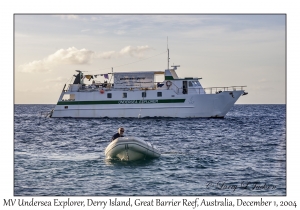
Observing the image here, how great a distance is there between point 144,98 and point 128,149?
27.4 meters

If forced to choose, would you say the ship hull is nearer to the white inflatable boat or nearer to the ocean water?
the ocean water

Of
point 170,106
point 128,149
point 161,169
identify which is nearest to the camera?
point 161,169

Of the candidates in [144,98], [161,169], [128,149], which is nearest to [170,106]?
[144,98]

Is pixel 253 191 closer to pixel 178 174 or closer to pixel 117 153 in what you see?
pixel 178 174

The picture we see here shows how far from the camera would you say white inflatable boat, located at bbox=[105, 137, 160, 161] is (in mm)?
18816

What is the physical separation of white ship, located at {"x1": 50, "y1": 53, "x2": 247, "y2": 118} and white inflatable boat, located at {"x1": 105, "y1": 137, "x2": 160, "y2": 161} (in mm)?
25648

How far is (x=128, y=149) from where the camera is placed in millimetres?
18969

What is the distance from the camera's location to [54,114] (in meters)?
51.1

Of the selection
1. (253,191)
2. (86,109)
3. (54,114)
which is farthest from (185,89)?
(253,191)

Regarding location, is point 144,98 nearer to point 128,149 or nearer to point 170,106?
point 170,106

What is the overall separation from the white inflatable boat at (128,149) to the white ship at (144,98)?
25648 millimetres

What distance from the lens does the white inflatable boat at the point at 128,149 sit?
18.8m

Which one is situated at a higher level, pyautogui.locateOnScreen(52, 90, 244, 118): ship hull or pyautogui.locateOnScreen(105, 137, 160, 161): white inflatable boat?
pyautogui.locateOnScreen(52, 90, 244, 118): ship hull

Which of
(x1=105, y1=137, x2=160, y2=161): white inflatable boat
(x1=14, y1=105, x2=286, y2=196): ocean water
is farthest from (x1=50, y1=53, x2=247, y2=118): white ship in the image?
(x1=105, y1=137, x2=160, y2=161): white inflatable boat
